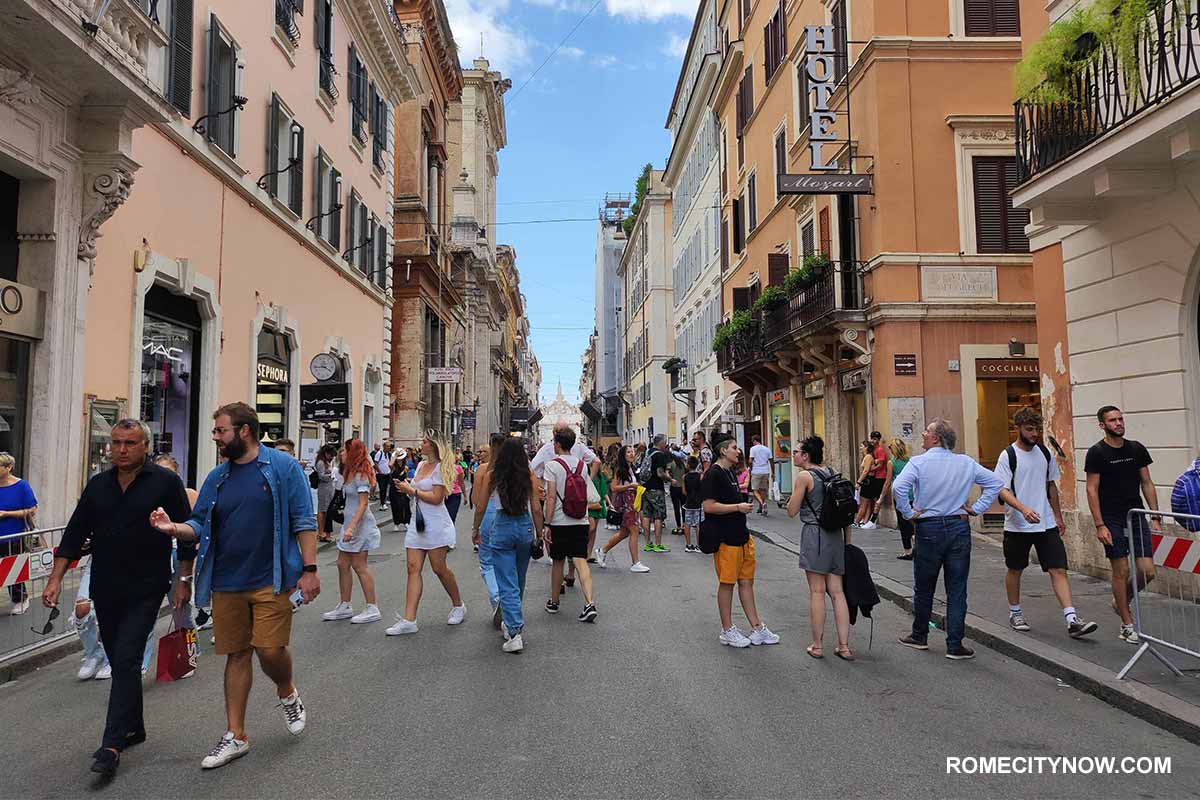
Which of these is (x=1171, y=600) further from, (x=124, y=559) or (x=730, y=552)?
(x=124, y=559)

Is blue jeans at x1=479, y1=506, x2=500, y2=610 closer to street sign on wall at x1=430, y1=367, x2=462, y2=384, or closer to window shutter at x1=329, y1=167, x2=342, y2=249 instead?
window shutter at x1=329, y1=167, x2=342, y2=249

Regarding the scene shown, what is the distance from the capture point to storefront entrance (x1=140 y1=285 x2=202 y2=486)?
12102mm

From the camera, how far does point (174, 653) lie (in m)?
5.58

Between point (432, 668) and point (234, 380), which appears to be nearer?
point (432, 668)

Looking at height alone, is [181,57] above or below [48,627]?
above

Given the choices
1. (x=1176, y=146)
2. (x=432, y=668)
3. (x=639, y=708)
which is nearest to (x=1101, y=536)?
(x=1176, y=146)

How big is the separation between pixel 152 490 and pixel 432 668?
8.40 feet

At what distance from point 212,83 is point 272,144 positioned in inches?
114

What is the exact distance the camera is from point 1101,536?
262 inches

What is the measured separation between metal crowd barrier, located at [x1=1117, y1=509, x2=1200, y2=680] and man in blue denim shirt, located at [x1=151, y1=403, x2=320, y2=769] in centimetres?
537

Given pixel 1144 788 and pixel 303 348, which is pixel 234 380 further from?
pixel 1144 788

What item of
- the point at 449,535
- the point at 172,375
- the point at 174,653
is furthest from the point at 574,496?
the point at 172,375

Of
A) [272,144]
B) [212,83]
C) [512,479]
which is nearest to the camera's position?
[512,479]

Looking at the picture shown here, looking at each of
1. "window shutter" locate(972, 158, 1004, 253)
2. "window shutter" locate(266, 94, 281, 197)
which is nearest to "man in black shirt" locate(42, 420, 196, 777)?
"window shutter" locate(266, 94, 281, 197)
